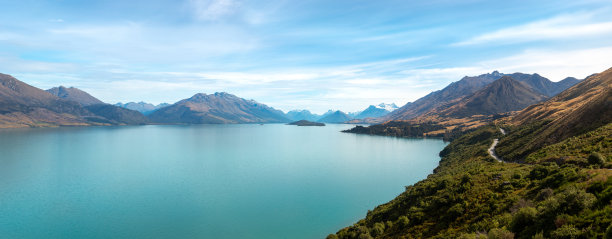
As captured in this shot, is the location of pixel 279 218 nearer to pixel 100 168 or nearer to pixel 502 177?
pixel 502 177

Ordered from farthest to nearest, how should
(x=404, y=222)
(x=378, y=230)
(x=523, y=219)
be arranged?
1. (x=378, y=230)
2. (x=404, y=222)
3. (x=523, y=219)

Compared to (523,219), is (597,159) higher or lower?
higher

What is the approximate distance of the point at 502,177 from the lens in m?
47.6

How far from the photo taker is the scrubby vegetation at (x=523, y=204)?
24297mm

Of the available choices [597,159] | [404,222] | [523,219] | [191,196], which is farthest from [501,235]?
[191,196]

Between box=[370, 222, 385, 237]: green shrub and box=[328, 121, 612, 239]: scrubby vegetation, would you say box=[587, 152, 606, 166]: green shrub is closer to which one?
box=[328, 121, 612, 239]: scrubby vegetation

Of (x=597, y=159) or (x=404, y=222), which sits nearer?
(x=597, y=159)

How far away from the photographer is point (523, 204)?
3291 cm

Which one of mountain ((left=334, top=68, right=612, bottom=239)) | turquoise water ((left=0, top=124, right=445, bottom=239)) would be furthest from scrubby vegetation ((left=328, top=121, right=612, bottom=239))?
turquoise water ((left=0, top=124, right=445, bottom=239))

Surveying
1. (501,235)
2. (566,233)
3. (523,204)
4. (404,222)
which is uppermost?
(566,233)

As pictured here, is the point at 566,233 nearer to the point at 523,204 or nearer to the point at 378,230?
the point at 523,204

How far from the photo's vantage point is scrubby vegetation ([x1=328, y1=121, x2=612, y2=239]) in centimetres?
2430

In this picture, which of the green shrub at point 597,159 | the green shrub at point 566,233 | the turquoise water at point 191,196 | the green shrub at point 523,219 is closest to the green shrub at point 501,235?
the green shrub at point 523,219

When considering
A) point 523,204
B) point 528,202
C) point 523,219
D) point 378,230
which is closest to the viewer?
point 523,219
